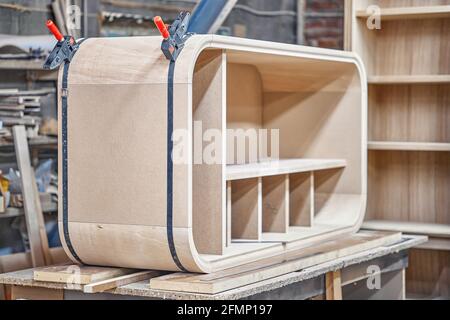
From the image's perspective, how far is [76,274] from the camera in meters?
2.66

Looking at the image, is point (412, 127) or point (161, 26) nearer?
point (161, 26)

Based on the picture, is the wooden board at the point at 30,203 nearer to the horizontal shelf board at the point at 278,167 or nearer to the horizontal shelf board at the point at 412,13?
the horizontal shelf board at the point at 278,167

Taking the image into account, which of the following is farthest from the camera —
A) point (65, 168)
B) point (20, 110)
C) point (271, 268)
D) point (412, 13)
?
point (20, 110)

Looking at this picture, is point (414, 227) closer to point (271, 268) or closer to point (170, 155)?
point (271, 268)

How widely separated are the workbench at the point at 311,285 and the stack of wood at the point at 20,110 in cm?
155

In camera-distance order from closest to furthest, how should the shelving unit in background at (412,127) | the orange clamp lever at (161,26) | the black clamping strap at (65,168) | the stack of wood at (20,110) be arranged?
1. the orange clamp lever at (161,26)
2. the black clamping strap at (65,168)
3. the shelving unit in background at (412,127)
4. the stack of wood at (20,110)

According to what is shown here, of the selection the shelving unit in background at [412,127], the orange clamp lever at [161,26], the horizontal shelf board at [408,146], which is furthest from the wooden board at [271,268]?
the orange clamp lever at [161,26]

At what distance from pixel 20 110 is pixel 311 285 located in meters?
1.94

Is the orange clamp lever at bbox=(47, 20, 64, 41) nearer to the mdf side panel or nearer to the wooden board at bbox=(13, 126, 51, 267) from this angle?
the mdf side panel

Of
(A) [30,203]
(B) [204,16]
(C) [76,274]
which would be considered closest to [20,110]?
(A) [30,203]

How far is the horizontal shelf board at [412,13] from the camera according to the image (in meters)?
3.98
